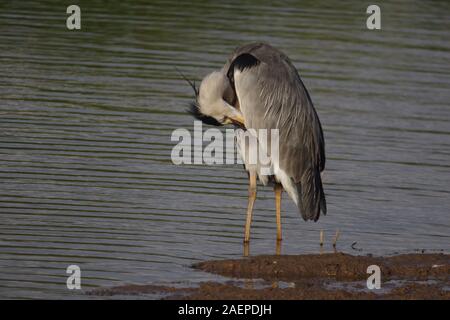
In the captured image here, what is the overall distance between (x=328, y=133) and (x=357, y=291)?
258 inches

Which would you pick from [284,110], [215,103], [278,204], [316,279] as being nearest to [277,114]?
[284,110]

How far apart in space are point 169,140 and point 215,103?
3.82 meters

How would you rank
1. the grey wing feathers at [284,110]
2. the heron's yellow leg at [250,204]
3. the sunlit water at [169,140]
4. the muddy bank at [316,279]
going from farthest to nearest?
the grey wing feathers at [284,110]
the heron's yellow leg at [250,204]
the sunlit water at [169,140]
the muddy bank at [316,279]

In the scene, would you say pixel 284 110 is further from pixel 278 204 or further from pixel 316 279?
pixel 316 279

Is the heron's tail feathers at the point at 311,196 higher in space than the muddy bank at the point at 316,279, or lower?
higher

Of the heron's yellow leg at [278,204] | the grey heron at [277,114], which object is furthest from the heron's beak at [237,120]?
the heron's yellow leg at [278,204]

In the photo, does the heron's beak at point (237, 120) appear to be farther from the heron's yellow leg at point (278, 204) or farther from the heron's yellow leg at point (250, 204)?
the heron's yellow leg at point (278, 204)

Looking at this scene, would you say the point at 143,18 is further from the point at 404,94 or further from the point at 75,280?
the point at 75,280

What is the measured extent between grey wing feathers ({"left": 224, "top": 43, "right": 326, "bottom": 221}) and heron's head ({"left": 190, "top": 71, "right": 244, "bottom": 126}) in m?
0.14

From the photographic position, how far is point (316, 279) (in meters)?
11.1

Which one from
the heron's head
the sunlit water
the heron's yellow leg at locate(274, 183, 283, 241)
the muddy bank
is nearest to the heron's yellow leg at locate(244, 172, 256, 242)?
the sunlit water

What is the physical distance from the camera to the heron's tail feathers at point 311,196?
12586 mm
